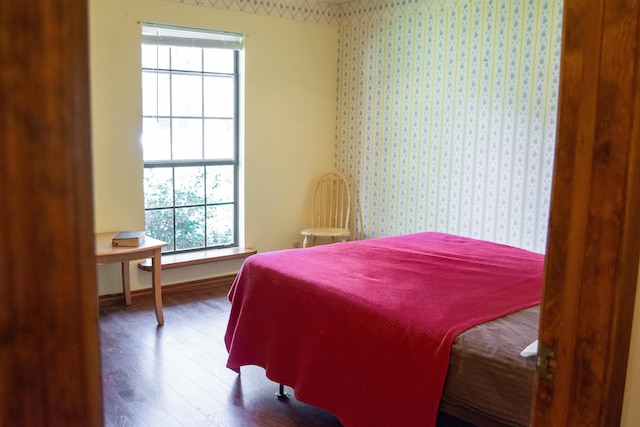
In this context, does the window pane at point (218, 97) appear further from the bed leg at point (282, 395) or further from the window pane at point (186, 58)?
the bed leg at point (282, 395)

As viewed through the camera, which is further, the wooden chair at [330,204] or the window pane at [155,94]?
the wooden chair at [330,204]

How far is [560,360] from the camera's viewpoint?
1055 mm

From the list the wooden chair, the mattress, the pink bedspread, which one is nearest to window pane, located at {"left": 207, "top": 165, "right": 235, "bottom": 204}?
the wooden chair

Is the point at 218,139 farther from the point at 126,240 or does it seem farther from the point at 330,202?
the point at 126,240

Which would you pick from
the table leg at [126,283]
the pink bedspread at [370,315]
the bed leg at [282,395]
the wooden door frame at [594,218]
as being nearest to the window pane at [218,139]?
the table leg at [126,283]

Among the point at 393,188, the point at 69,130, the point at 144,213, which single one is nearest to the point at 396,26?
the point at 393,188

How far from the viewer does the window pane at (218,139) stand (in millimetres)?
4918

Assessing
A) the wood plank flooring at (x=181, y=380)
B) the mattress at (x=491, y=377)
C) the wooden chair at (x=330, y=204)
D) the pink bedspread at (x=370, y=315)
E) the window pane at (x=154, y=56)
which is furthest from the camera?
the wooden chair at (x=330, y=204)

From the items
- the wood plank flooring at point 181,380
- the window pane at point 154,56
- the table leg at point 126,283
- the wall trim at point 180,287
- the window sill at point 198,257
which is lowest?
the wood plank flooring at point 181,380

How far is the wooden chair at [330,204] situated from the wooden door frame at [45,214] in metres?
4.87

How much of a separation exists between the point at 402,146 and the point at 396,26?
1.01 metres

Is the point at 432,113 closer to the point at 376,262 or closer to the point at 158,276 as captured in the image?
the point at 376,262

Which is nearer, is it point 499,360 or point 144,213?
point 499,360

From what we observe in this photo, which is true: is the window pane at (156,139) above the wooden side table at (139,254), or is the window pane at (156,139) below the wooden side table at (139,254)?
above
